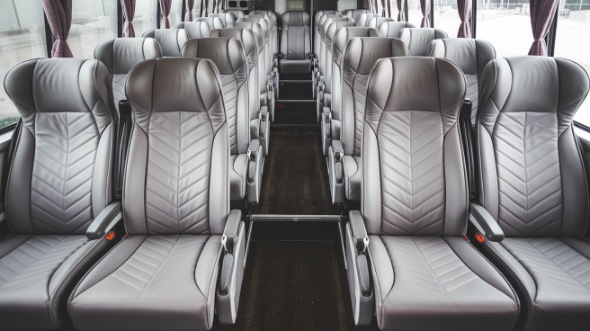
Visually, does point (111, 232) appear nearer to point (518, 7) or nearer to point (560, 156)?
point (560, 156)

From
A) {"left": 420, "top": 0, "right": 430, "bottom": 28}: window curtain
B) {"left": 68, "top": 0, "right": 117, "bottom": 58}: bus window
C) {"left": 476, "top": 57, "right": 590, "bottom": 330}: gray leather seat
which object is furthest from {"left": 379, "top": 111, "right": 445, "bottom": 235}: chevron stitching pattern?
{"left": 420, "top": 0, "right": 430, "bottom": 28}: window curtain

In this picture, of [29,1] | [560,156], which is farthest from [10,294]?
[29,1]

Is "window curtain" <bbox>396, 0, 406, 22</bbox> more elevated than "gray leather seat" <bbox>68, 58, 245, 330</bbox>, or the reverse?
"window curtain" <bbox>396, 0, 406, 22</bbox>

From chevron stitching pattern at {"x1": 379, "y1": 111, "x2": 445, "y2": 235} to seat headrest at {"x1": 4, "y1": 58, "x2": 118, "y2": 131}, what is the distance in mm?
1497

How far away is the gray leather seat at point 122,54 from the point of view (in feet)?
10.5

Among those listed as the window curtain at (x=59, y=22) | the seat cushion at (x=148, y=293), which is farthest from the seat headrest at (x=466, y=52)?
the window curtain at (x=59, y=22)

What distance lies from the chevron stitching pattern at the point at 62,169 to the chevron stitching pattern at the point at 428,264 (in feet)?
5.34

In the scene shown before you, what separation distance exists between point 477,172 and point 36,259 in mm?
2283

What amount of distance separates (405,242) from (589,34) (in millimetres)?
2431

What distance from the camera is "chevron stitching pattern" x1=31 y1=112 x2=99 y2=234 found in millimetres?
2127

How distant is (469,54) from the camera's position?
3.25 m

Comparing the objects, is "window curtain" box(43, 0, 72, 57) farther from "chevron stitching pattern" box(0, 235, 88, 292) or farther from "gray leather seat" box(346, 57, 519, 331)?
"gray leather seat" box(346, 57, 519, 331)

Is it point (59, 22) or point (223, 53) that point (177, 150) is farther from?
point (59, 22)

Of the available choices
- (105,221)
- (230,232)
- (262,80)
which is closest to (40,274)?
(105,221)
